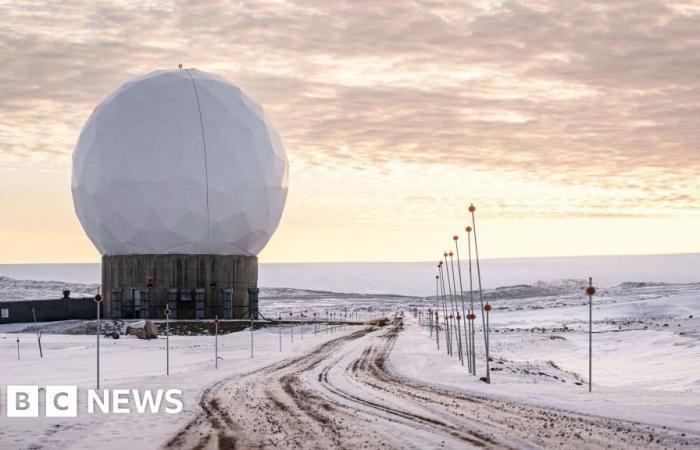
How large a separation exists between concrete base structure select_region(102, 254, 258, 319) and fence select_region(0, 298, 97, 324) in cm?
656

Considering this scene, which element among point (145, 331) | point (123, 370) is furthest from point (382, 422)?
point (145, 331)

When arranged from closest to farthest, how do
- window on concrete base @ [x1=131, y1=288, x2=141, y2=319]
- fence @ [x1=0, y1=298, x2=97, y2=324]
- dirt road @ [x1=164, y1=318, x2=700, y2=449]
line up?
dirt road @ [x1=164, y1=318, x2=700, y2=449]
window on concrete base @ [x1=131, y1=288, x2=141, y2=319]
fence @ [x1=0, y1=298, x2=97, y2=324]

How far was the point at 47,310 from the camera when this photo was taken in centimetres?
7006

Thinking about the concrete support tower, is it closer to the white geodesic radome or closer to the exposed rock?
the white geodesic radome

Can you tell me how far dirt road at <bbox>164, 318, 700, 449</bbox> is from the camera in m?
16.0

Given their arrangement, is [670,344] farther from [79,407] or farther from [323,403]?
[79,407]

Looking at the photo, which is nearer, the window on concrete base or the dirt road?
the dirt road

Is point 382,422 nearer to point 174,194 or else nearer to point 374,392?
point 374,392

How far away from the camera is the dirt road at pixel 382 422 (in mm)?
15969

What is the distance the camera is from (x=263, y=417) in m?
20.0

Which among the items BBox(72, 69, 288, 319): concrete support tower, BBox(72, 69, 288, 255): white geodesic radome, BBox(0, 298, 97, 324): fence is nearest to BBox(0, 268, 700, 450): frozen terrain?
BBox(72, 69, 288, 319): concrete support tower

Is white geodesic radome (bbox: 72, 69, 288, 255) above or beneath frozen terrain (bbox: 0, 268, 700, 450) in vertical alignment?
above

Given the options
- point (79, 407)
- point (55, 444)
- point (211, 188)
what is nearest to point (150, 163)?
point (211, 188)

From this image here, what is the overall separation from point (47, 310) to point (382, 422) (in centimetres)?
5664
